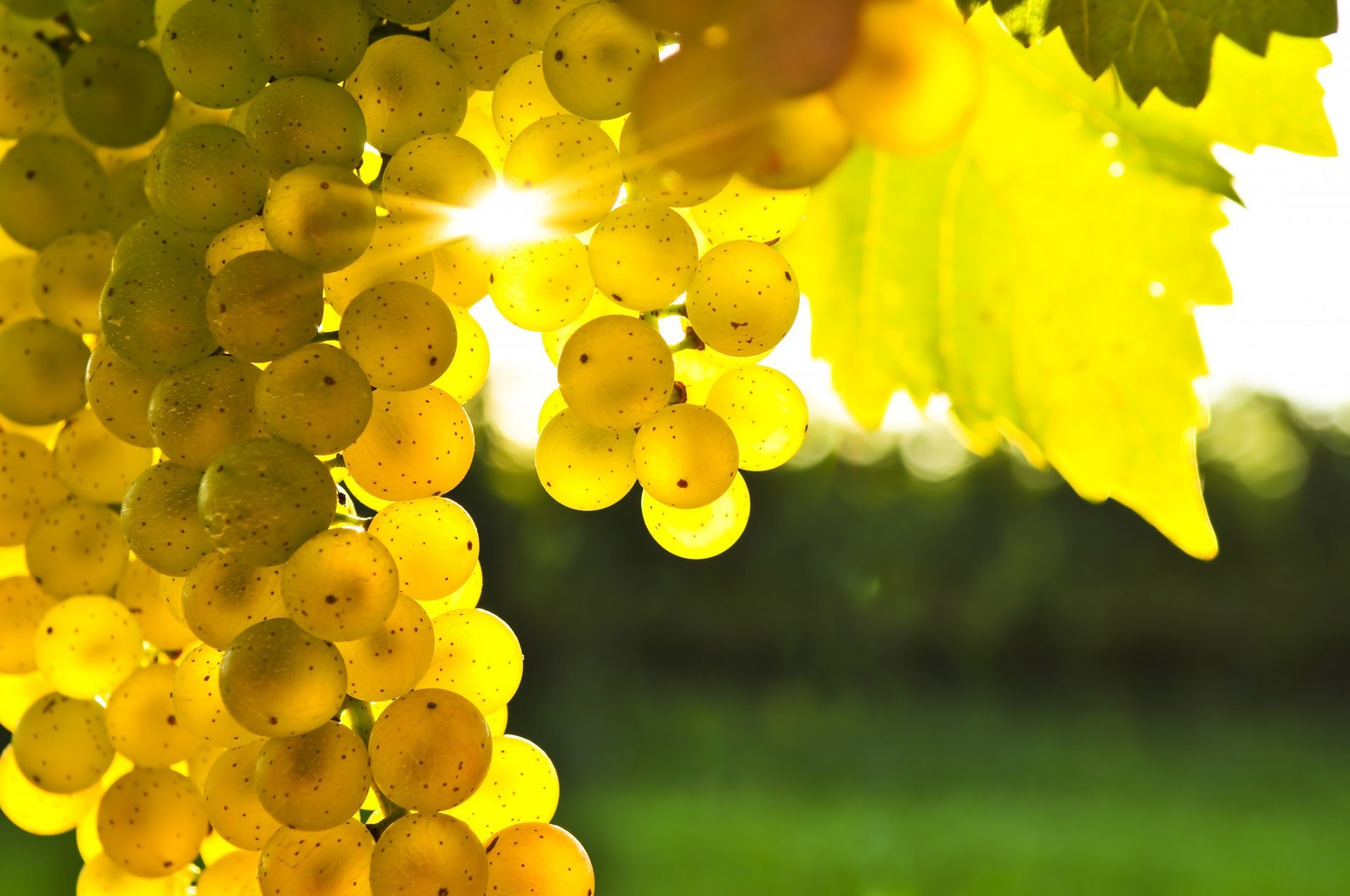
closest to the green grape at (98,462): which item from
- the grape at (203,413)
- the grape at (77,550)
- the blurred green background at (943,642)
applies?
the grape at (77,550)

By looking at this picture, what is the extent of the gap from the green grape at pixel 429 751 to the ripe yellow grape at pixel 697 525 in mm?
95

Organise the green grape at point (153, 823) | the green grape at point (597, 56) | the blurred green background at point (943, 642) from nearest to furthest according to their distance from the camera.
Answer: the green grape at point (597, 56), the green grape at point (153, 823), the blurred green background at point (943, 642)

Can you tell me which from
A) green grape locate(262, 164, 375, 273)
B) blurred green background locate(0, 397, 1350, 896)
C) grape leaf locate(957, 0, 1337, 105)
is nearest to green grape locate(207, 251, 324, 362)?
green grape locate(262, 164, 375, 273)

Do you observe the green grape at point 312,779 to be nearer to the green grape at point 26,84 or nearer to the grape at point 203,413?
the grape at point 203,413

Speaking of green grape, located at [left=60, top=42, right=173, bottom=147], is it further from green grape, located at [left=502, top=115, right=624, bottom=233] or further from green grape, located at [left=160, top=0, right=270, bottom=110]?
green grape, located at [left=502, top=115, right=624, bottom=233]

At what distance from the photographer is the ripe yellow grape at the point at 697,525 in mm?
439

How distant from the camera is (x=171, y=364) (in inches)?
15.6

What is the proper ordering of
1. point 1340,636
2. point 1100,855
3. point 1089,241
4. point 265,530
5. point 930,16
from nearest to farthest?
point 930,16 → point 265,530 → point 1089,241 → point 1100,855 → point 1340,636

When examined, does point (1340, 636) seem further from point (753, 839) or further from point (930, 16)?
point (930, 16)

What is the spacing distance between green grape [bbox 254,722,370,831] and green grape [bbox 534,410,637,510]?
11 centimetres

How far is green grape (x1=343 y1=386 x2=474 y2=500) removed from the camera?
39 cm

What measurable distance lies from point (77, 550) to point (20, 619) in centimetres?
4

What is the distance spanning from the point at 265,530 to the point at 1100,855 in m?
5.22

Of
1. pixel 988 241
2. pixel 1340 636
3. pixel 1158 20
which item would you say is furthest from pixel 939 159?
pixel 1340 636
